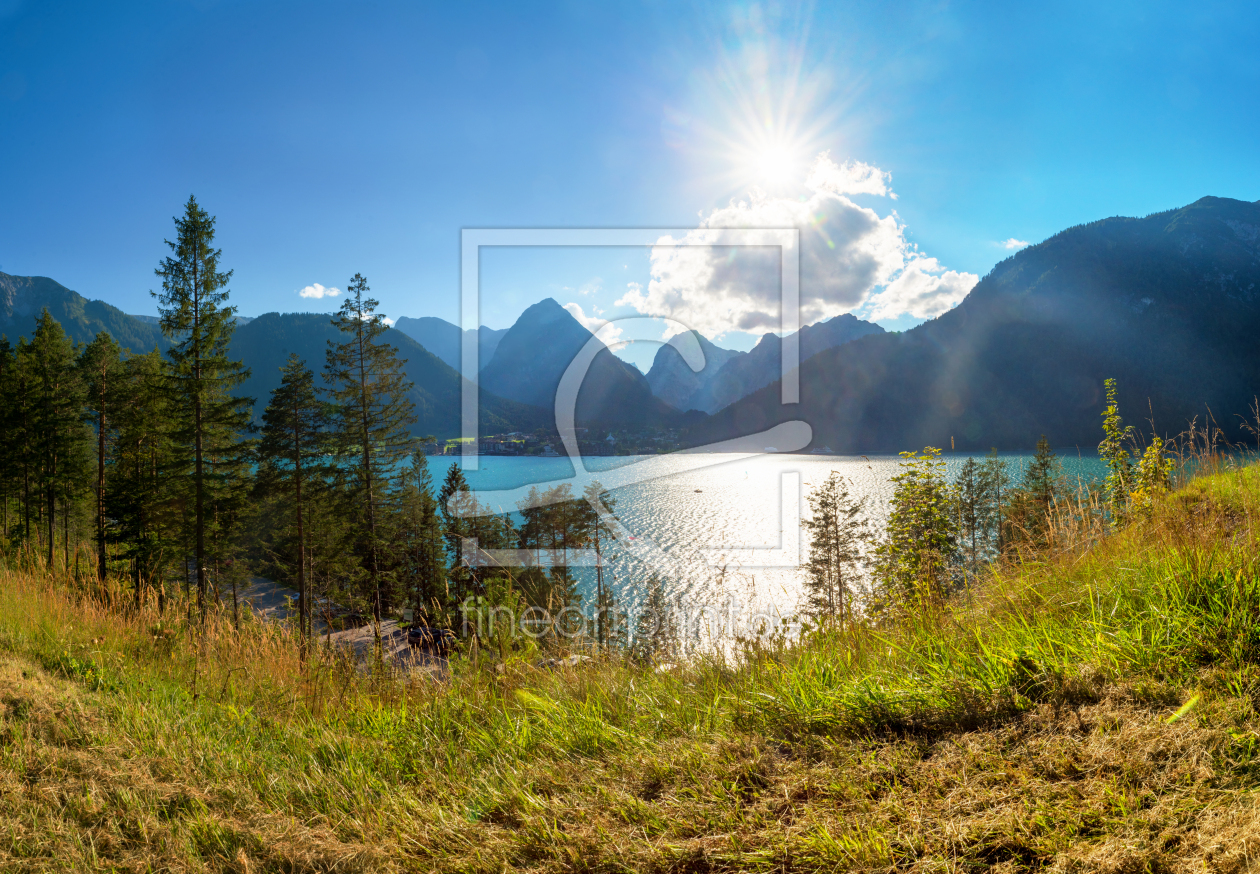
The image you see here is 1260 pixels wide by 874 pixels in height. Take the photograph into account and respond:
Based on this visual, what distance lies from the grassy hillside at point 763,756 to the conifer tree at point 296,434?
24.0m

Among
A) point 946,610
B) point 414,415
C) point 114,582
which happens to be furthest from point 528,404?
point 946,610

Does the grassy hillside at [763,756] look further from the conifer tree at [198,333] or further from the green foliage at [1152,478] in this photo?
the conifer tree at [198,333]

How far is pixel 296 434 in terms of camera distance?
2494cm

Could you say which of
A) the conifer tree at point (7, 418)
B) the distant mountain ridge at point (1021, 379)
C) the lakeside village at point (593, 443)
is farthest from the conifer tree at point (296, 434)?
the distant mountain ridge at point (1021, 379)

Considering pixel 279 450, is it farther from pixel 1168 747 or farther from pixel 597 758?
pixel 1168 747

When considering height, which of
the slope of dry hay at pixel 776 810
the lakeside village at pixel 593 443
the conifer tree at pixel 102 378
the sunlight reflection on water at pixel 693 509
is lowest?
the sunlight reflection on water at pixel 693 509

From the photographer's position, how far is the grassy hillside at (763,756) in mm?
1790

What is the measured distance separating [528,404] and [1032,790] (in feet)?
169

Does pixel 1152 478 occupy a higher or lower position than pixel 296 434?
lower

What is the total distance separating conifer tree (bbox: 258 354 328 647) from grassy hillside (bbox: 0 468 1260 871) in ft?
78.9

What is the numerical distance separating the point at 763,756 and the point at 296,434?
28.0 metres

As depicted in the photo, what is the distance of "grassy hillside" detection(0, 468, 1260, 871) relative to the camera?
1790mm

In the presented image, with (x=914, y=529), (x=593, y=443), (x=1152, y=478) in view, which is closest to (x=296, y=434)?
(x=593, y=443)

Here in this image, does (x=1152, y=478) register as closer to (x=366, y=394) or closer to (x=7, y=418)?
(x=366, y=394)
